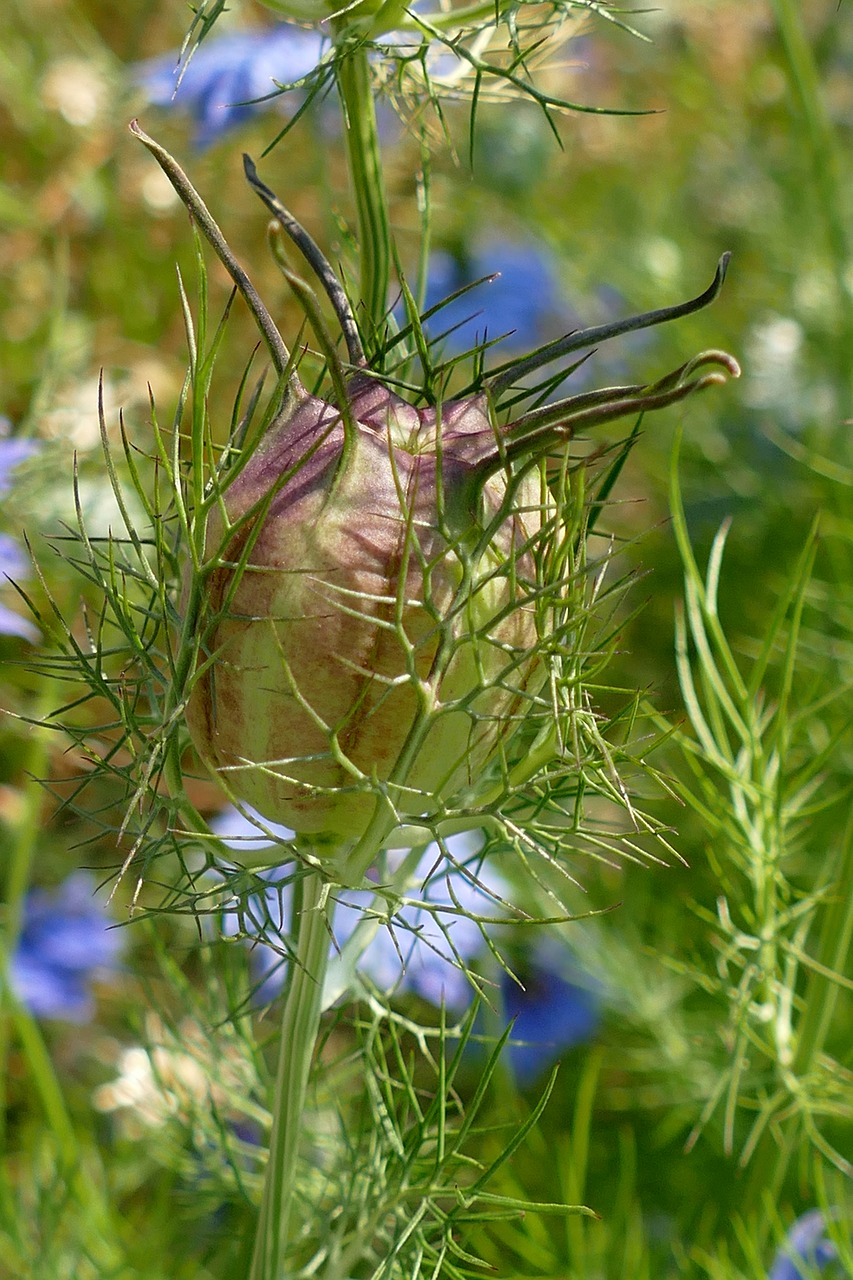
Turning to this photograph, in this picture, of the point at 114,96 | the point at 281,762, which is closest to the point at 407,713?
the point at 281,762

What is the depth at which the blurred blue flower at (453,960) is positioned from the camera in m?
0.57

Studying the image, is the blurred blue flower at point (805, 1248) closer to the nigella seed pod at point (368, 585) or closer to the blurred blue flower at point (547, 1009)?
the blurred blue flower at point (547, 1009)

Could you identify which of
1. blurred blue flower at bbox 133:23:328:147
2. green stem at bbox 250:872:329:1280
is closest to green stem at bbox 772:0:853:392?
blurred blue flower at bbox 133:23:328:147

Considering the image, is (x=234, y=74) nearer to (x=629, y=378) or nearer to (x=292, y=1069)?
(x=629, y=378)

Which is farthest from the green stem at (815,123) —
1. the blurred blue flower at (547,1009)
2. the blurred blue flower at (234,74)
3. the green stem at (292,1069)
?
the green stem at (292,1069)

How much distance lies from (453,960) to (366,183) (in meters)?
0.30

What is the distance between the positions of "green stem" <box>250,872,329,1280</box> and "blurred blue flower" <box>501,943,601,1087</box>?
25.5 inches

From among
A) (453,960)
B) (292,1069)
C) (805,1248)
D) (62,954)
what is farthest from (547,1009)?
(292,1069)

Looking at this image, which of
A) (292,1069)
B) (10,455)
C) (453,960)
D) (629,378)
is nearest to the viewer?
(292,1069)

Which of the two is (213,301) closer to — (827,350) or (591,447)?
(591,447)

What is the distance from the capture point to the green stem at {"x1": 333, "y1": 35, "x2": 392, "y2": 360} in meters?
0.39

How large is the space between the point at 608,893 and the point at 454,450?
851mm

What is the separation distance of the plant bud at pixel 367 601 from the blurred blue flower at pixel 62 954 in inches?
27.3

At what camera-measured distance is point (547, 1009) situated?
4.35 feet
